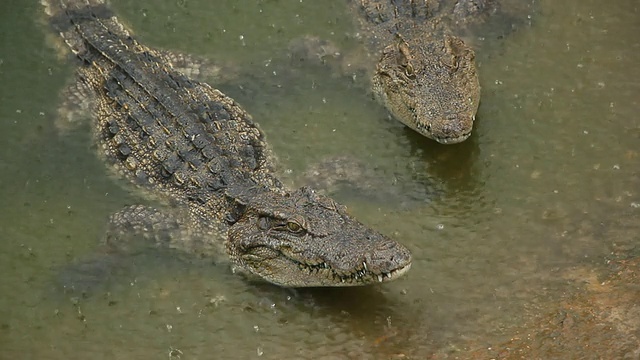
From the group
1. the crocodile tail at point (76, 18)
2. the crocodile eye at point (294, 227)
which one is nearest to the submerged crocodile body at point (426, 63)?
the crocodile eye at point (294, 227)

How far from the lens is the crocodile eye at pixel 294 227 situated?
6750 mm

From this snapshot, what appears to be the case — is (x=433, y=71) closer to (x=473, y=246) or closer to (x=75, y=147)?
(x=473, y=246)

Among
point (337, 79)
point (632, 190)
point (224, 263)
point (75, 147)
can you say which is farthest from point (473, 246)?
point (75, 147)

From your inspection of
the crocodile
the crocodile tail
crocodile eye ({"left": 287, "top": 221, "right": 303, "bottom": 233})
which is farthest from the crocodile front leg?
the crocodile tail

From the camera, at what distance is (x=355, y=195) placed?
7668 mm

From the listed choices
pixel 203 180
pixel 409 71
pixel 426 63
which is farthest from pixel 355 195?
pixel 426 63

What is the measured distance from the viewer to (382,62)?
8.73 meters

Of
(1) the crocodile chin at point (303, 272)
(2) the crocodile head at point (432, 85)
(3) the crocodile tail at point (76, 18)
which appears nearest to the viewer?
(1) the crocodile chin at point (303, 272)

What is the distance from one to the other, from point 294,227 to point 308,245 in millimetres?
183

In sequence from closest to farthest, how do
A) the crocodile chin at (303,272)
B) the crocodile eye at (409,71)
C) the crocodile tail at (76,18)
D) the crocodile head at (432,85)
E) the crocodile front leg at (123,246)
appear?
the crocodile chin at (303,272)
the crocodile front leg at (123,246)
the crocodile head at (432,85)
the crocodile eye at (409,71)
the crocodile tail at (76,18)

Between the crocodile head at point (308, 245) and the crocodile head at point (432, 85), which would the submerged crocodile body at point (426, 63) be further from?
the crocodile head at point (308, 245)

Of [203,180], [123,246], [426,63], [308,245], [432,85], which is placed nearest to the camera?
[308,245]

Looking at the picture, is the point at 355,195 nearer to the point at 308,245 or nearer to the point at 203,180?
the point at 308,245

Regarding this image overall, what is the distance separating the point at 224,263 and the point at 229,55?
285 centimetres
